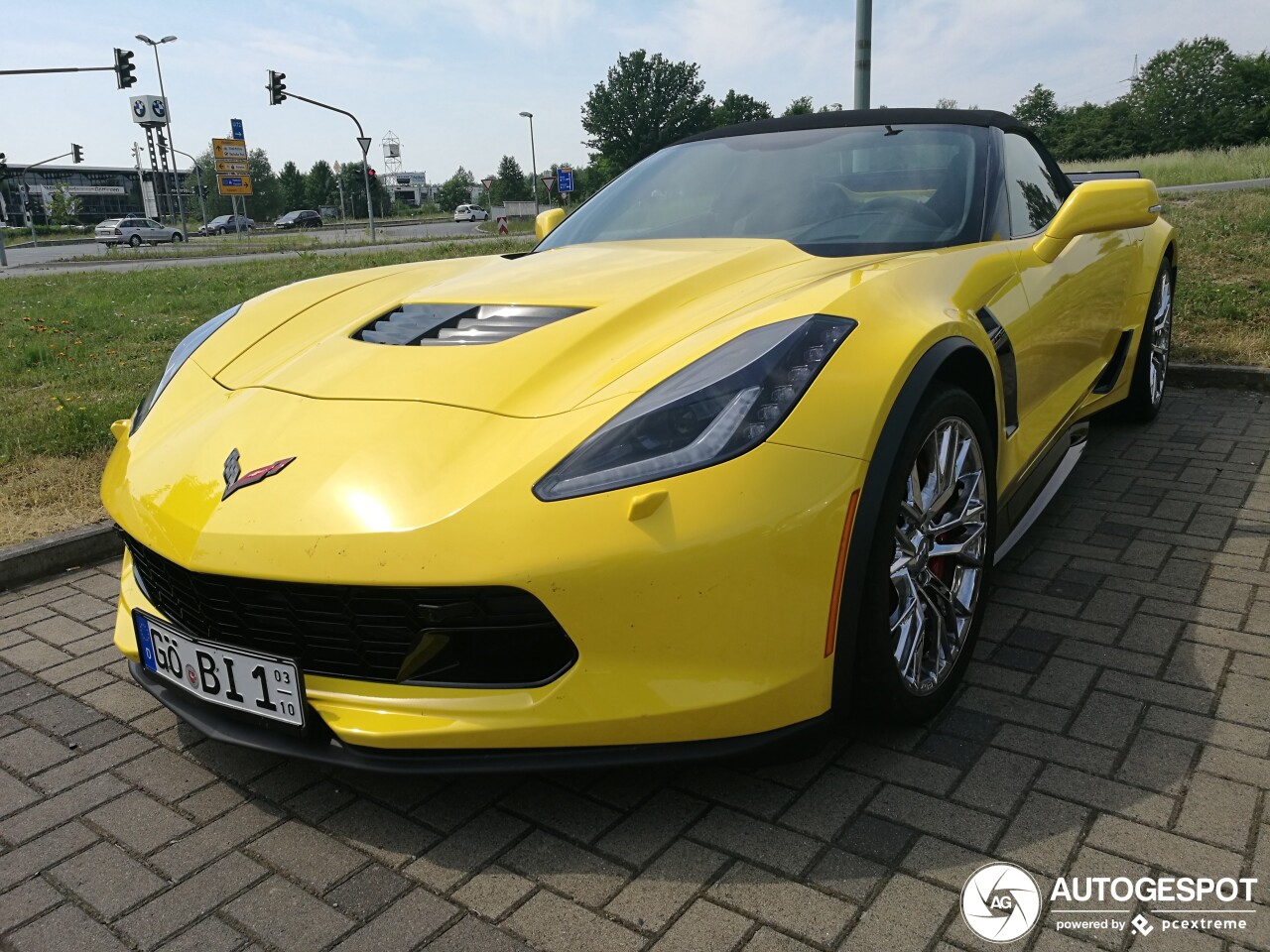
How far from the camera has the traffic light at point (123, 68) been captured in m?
24.0

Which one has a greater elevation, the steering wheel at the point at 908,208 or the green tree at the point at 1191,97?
the green tree at the point at 1191,97

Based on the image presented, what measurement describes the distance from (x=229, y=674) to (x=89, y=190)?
103 meters

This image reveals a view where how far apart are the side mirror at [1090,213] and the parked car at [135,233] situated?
4452 cm

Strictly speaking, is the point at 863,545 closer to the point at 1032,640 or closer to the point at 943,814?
the point at 943,814

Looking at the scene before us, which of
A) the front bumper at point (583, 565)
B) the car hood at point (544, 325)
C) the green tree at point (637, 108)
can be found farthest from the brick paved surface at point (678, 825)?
the green tree at point (637, 108)

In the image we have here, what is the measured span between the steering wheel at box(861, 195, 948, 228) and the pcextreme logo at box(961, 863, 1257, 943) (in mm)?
1803

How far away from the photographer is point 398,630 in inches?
70.3

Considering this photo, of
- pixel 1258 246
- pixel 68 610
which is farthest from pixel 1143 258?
→ pixel 1258 246

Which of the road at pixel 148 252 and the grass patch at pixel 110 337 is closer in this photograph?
the grass patch at pixel 110 337

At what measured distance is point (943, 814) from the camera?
6.45 feet

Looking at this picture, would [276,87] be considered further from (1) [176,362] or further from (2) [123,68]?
(1) [176,362]

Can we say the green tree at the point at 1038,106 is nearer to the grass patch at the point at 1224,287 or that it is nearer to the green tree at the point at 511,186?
the green tree at the point at 511,186

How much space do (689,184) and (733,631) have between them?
2.09m

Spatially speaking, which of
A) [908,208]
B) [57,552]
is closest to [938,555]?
[908,208]
